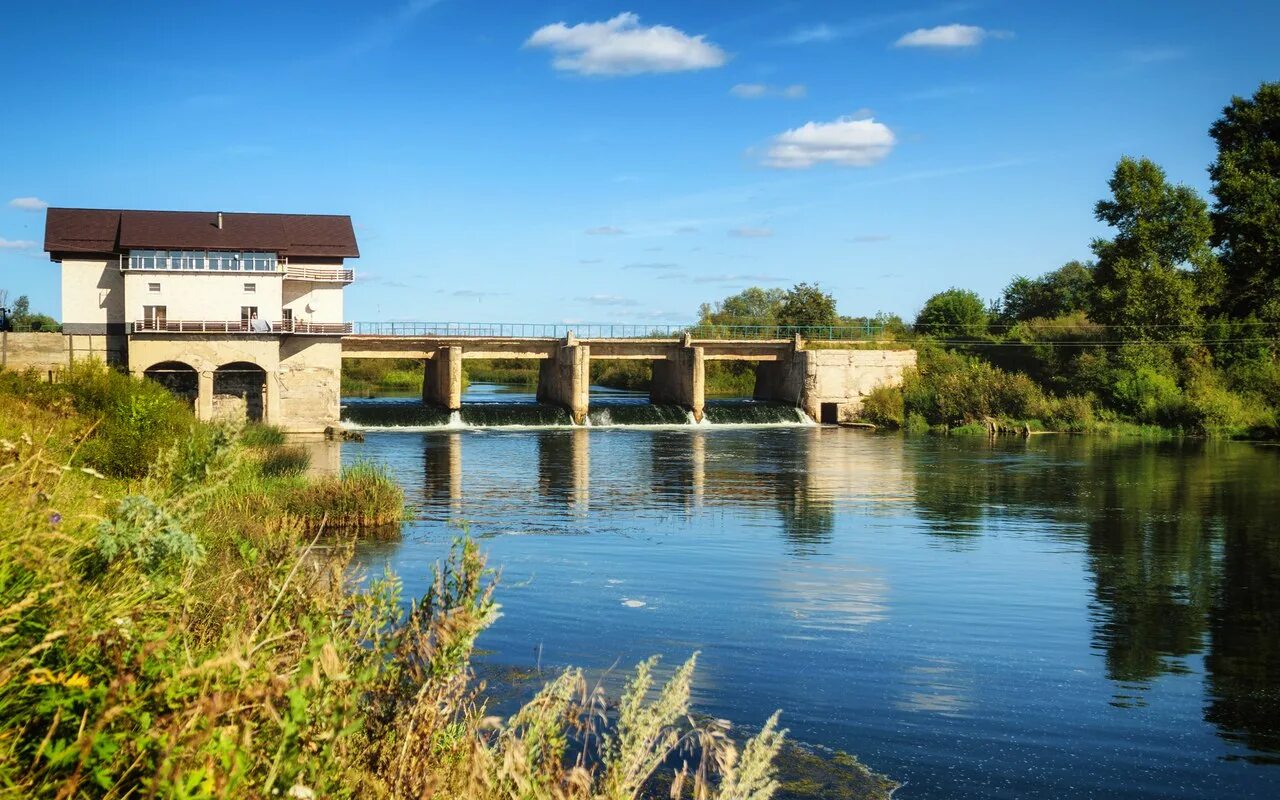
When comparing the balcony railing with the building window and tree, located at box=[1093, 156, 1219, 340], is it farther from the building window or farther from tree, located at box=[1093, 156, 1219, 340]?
tree, located at box=[1093, 156, 1219, 340]

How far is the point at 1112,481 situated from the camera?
37.6 m

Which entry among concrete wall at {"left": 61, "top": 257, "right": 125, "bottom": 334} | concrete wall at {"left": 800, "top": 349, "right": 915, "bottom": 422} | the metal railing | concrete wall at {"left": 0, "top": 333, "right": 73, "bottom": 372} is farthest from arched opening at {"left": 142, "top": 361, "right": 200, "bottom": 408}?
concrete wall at {"left": 800, "top": 349, "right": 915, "bottom": 422}

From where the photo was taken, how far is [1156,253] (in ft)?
204

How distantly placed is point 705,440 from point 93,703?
4954cm

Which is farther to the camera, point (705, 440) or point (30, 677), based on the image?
point (705, 440)

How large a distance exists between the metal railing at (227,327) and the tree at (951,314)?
43452 millimetres

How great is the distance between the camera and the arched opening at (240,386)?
5341 cm

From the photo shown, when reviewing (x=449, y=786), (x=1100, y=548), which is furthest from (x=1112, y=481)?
(x=449, y=786)

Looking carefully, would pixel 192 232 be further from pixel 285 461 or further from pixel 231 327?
pixel 285 461

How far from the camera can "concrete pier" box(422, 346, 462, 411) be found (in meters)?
59.5

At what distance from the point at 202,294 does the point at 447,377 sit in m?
13.4

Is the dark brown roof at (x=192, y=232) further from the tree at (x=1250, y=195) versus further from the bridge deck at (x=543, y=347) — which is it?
the tree at (x=1250, y=195)

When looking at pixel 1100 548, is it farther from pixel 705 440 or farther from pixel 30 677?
pixel 705 440

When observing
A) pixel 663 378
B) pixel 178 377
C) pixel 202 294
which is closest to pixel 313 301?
pixel 202 294
